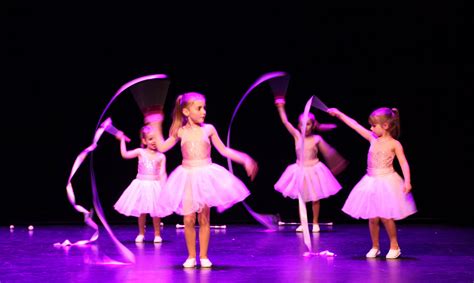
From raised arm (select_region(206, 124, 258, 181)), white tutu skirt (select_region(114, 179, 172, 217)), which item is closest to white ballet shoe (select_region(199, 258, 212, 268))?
raised arm (select_region(206, 124, 258, 181))

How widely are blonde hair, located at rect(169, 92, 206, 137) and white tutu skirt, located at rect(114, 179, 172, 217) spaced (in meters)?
1.94

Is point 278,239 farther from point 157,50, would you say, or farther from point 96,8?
point 96,8

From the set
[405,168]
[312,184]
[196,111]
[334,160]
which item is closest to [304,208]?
[405,168]

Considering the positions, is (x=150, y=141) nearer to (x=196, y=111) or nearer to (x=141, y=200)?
(x=141, y=200)

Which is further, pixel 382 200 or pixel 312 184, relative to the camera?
pixel 312 184

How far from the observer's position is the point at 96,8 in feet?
28.2

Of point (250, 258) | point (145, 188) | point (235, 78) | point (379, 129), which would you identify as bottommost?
point (250, 258)

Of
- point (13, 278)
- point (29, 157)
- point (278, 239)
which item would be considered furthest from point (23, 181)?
point (13, 278)

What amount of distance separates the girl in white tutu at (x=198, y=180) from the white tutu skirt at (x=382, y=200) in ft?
3.47

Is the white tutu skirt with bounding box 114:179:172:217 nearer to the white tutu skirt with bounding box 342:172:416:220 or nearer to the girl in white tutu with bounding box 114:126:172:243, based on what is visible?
the girl in white tutu with bounding box 114:126:172:243

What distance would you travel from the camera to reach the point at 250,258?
4.95 metres

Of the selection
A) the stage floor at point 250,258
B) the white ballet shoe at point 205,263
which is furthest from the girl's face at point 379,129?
the white ballet shoe at point 205,263

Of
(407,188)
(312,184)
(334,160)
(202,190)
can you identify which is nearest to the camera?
(202,190)

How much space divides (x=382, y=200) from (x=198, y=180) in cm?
142
